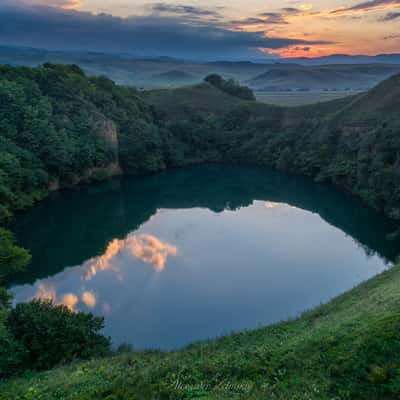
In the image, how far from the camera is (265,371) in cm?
1253

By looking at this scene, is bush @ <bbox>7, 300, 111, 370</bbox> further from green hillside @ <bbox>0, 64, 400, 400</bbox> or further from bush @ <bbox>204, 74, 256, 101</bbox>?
bush @ <bbox>204, 74, 256, 101</bbox>

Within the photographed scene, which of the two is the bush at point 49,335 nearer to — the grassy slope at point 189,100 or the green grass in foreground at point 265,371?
the green grass in foreground at point 265,371

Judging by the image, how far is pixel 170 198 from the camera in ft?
184

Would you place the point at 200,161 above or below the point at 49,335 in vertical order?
below

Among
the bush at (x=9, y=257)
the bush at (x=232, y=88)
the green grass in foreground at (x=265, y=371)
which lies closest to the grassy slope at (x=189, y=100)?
the bush at (x=232, y=88)

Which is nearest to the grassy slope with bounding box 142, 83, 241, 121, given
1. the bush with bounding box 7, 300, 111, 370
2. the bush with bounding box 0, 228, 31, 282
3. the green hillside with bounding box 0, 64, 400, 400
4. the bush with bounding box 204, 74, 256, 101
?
the green hillside with bounding box 0, 64, 400, 400

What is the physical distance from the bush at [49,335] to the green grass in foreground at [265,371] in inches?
72.7

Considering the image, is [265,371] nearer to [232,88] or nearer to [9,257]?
[9,257]

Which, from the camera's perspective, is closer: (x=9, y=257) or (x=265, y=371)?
(x=265, y=371)

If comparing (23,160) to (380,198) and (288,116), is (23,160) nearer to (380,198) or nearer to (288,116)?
(380,198)

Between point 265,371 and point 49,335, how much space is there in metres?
8.43

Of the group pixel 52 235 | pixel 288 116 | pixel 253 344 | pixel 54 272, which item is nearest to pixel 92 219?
pixel 52 235

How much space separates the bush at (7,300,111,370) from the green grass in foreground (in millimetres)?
1847

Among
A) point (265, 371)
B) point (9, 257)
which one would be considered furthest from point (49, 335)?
point (9, 257)
